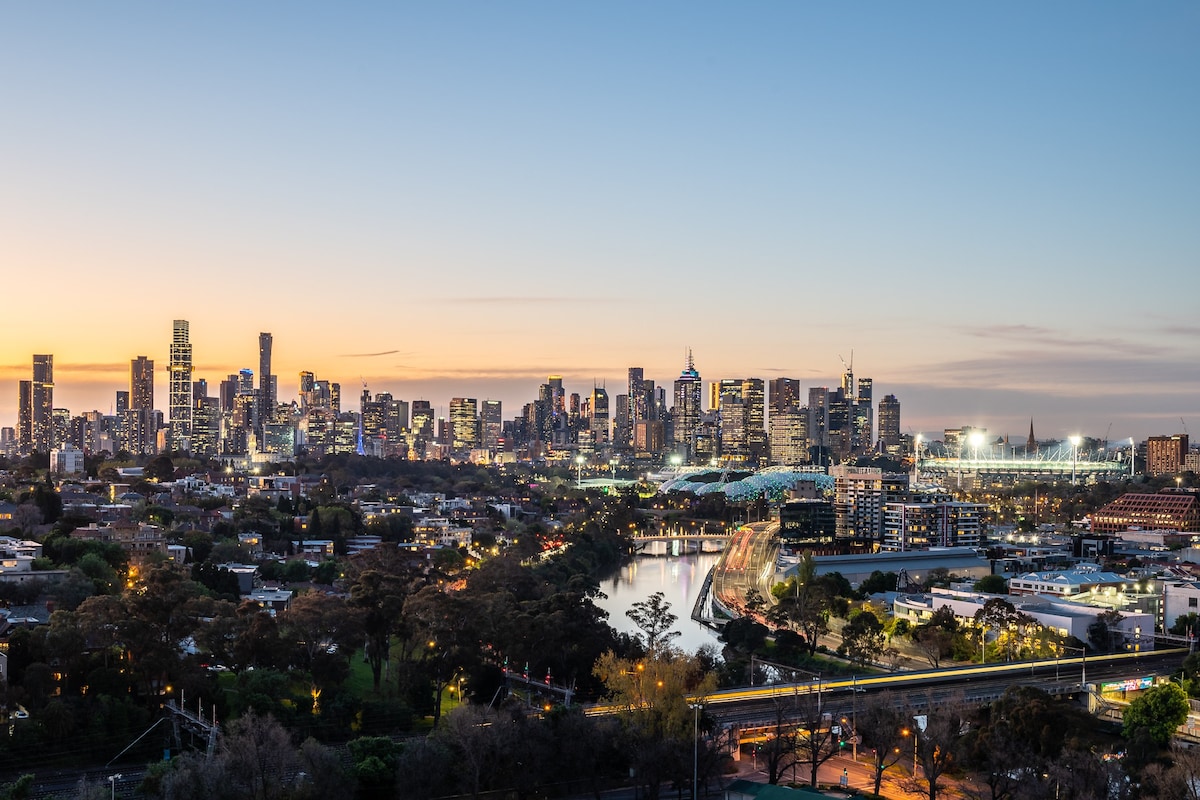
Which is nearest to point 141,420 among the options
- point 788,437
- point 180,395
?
point 180,395

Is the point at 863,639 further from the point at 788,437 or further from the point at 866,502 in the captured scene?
the point at 788,437

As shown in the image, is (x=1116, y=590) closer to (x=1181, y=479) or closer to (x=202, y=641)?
(x=202, y=641)

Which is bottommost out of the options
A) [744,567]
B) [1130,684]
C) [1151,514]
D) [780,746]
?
[744,567]

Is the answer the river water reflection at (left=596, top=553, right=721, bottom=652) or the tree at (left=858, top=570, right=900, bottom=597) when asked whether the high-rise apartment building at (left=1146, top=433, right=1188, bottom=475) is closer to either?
the river water reflection at (left=596, top=553, right=721, bottom=652)

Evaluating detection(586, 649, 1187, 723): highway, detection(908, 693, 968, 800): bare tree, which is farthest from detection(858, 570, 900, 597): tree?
detection(908, 693, 968, 800): bare tree

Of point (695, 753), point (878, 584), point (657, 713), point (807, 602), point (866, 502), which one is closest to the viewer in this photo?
point (695, 753)

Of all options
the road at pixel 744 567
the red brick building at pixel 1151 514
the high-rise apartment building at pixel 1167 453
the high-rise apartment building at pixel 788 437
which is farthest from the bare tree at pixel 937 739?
the high-rise apartment building at pixel 788 437
